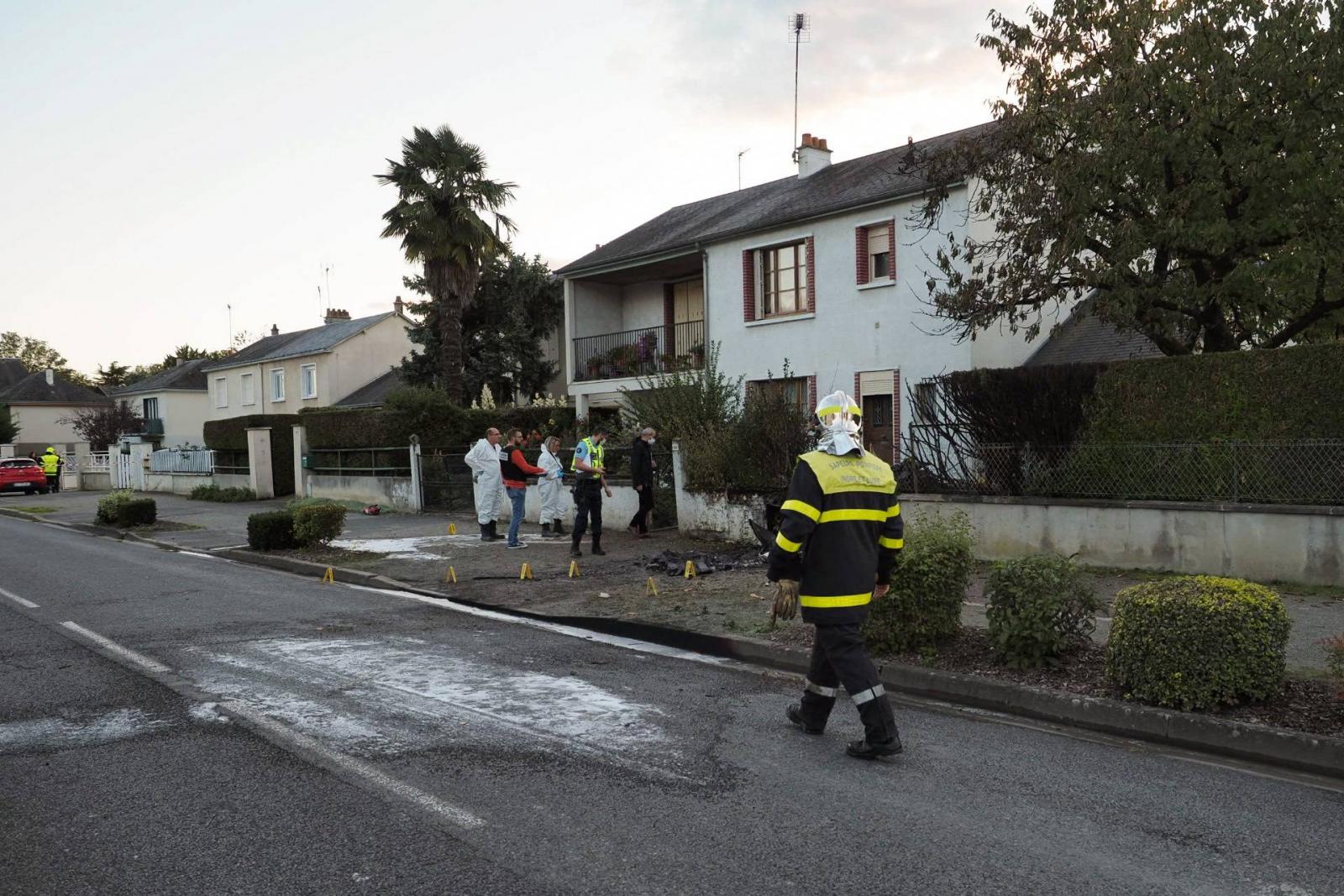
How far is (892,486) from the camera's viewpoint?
5.67 m

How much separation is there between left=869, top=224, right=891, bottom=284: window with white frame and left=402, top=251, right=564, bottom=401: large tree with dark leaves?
Result: 696 inches

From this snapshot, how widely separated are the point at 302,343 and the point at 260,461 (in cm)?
2032

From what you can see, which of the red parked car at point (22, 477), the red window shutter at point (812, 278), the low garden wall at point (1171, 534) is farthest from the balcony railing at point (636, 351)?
the red parked car at point (22, 477)

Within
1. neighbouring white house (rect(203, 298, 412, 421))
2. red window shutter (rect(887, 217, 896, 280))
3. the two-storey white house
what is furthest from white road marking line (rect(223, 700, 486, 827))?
neighbouring white house (rect(203, 298, 412, 421))

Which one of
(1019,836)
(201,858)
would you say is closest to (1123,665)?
(1019,836)

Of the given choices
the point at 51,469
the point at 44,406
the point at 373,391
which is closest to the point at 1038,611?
the point at 373,391

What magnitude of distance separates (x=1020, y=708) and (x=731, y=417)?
1010 centimetres

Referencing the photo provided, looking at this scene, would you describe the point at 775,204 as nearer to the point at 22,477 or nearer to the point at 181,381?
the point at 22,477

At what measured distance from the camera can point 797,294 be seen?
22219 mm

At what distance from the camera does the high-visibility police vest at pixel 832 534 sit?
5.34m

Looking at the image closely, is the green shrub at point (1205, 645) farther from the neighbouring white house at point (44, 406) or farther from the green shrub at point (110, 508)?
the neighbouring white house at point (44, 406)

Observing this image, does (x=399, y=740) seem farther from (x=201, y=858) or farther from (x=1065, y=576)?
(x=1065, y=576)

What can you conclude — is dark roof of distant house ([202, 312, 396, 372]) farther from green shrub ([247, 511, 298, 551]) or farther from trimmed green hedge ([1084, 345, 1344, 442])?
trimmed green hedge ([1084, 345, 1344, 442])

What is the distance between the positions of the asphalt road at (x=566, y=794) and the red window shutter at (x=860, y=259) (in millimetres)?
14259
